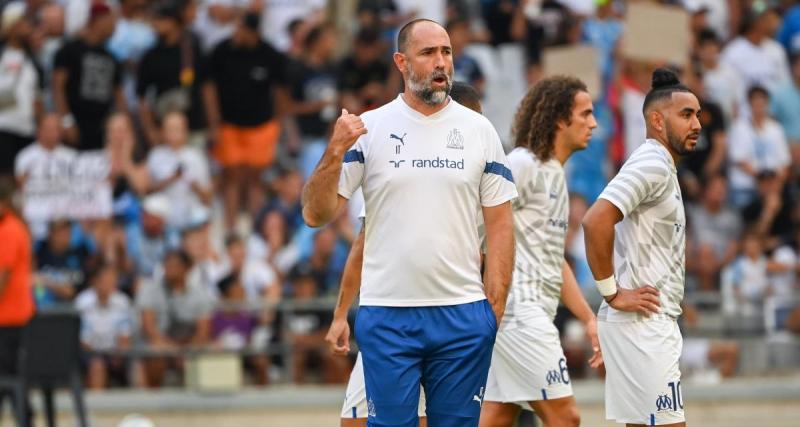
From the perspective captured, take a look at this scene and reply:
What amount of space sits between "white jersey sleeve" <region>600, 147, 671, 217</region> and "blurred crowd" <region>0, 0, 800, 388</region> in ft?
A: 24.3

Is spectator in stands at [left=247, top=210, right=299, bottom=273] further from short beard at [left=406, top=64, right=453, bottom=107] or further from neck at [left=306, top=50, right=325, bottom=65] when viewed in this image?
short beard at [left=406, top=64, right=453, bottom=107]

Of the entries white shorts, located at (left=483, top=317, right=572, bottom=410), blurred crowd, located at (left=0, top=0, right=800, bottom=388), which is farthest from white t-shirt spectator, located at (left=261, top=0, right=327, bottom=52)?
white shorts, located at (left=483, top=317, right=572, bottom=410)

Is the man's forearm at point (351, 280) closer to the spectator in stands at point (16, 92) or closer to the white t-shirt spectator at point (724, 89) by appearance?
the spectator in stands at point (16, 92)

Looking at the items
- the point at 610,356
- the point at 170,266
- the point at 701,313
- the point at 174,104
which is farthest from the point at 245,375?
the point at 610,356

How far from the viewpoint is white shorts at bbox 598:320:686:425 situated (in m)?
8.20

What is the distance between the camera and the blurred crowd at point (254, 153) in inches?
608

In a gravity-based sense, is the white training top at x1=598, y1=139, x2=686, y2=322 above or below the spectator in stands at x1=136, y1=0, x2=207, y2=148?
below

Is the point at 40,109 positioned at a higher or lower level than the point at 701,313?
higher


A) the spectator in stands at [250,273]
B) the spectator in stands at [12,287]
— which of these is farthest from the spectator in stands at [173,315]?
the spectator in stands at [12,287]

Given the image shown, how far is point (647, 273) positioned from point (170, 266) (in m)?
7.98

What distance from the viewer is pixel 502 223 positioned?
308 inches

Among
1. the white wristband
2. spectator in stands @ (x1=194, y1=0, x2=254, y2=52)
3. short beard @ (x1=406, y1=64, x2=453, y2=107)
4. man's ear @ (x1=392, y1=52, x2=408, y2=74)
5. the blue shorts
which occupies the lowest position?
the blue shorts

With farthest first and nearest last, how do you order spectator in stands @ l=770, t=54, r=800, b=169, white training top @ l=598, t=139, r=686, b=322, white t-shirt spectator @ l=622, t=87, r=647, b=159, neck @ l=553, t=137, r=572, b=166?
spectator in stands @ l=770, t=54, r=800, b=169 → white t-shirt spectator @ l=622, t=87, r=647, b=159 → neck @ l=553, t=137, r=572, b=166 → white training top @ l=598, t=139, r=686, b=322

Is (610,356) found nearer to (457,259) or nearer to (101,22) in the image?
(457,259)
